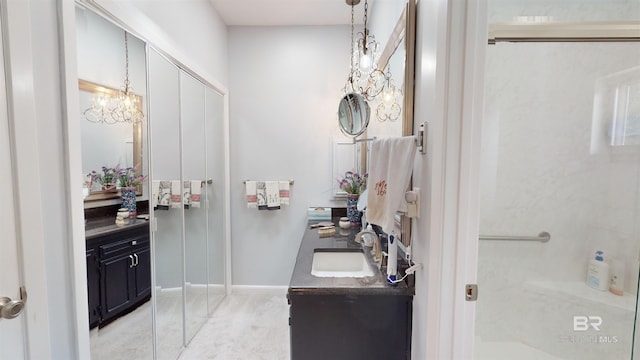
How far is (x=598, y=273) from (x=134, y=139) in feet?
9.92

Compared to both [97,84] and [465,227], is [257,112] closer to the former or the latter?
[97,84]

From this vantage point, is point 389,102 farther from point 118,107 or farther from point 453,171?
point 118,107

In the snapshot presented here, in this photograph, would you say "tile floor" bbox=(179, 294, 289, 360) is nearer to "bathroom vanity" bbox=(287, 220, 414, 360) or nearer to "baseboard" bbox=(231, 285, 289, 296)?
"baseboard" bbox=(231, 285, 289, 296)

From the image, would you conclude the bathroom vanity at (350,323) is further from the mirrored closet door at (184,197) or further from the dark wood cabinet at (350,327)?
the mirrored closet door at (184,197)

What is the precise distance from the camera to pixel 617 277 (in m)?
1.70

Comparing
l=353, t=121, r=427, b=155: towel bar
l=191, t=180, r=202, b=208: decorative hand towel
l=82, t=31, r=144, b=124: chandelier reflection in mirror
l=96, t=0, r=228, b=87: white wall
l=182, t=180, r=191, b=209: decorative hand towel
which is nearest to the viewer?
l=353, t=121, r=427, b=155: towel bar

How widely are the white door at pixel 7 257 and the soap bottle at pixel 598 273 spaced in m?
2.93

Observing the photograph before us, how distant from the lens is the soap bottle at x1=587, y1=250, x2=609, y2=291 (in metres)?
1.73

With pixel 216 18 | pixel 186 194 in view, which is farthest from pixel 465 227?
pixel 216 18

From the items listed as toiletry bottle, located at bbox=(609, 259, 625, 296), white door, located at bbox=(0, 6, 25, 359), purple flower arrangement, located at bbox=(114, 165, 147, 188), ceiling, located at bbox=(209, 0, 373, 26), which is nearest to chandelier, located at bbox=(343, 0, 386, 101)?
ceiling, located at bbox=(209, 0, 373, 26)

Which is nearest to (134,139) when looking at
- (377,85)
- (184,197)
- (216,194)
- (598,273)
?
(184,197)

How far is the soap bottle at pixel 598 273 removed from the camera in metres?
1.73

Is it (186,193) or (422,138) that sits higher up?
(422,138)

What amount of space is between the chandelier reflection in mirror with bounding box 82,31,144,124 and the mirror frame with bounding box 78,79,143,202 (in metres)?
0.02
